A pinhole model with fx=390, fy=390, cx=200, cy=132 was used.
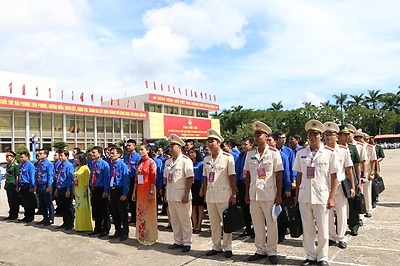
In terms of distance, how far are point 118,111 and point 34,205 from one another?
1177 inches

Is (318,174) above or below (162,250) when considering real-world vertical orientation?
→ above

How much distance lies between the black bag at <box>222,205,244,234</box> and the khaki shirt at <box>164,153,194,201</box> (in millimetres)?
823

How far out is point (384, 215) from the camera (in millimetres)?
7629

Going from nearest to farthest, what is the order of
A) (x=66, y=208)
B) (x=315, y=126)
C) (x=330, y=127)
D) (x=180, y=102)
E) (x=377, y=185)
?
(x=315, y=126) → (x=330, y=127) → (x=66, y=208) → (x=377, y=185) → (x=180, y=102)

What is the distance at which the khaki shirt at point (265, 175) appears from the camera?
4.95 meters

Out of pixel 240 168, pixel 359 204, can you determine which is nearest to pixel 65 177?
pixel 240 168

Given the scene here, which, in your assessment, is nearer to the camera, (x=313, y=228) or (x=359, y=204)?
(x=313, y=228)

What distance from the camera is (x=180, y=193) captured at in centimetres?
579

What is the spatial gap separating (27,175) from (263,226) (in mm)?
5820

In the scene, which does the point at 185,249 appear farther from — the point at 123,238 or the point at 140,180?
the point at 123,238

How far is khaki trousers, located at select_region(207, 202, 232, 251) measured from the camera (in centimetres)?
532

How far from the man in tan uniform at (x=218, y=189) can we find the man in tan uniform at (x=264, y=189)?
0.98 feet

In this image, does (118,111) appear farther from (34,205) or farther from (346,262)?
(346,262)

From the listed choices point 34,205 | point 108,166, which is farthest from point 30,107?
point 108,166
